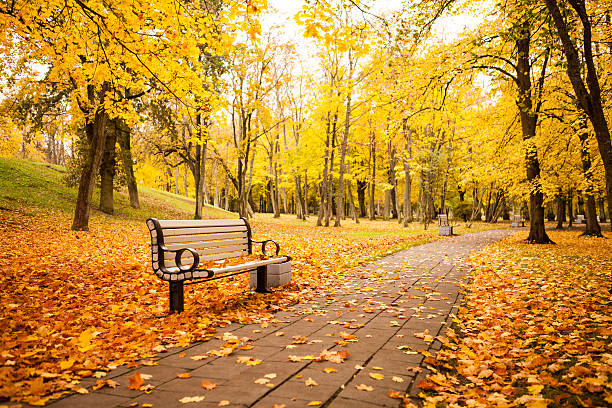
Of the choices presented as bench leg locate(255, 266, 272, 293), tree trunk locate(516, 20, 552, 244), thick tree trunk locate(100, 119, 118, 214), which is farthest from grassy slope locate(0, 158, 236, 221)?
tree trunk locate(516, 20, 552, 244)

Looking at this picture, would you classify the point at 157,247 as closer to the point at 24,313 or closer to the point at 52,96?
the point at 24,313

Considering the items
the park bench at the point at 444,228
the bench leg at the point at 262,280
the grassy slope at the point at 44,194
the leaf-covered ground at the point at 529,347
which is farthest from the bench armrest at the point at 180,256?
the park bench at the point at 444,228

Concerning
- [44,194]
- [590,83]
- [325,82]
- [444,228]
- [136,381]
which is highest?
[325,82]

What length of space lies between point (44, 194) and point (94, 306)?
15.1 metres

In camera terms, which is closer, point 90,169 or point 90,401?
point 90,401

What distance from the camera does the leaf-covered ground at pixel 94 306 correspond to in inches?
116

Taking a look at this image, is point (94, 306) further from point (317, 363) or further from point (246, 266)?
point (317, 363)

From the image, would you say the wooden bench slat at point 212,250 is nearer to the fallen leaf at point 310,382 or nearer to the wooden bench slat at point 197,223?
the wooden bench slat at point 197,223

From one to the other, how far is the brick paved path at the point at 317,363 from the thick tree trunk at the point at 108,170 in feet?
47.5

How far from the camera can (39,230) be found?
432 inches

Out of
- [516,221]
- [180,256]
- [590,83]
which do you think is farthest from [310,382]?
[516,221]

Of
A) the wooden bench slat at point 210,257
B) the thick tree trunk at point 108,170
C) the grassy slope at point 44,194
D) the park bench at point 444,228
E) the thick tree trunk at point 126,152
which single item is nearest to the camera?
the wooden bench slat at point 210,257

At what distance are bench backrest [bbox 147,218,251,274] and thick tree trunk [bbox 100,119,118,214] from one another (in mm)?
13015

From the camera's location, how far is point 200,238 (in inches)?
201
